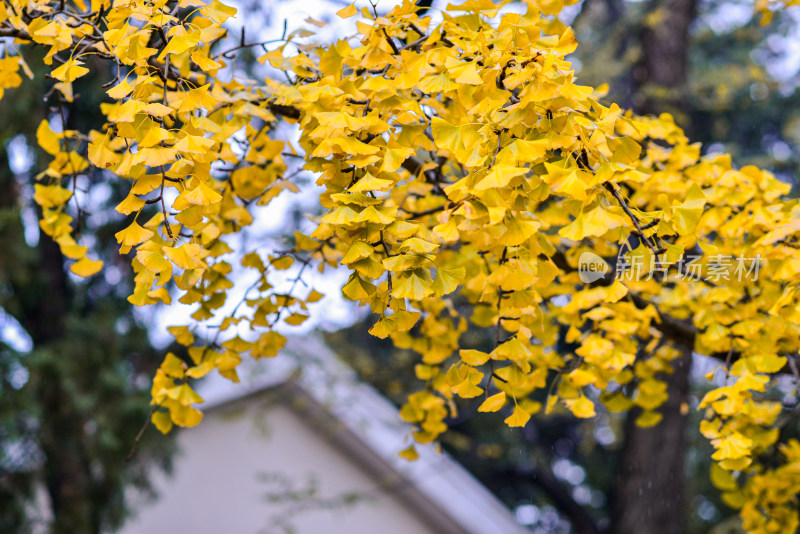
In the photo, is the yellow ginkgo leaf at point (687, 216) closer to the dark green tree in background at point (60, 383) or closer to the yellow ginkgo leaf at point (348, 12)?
the yellow ginkgo leaf at point (348, 12)

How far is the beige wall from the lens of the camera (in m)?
4.62

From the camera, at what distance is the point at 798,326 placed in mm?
1190

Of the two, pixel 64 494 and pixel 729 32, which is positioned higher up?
pixel 729 32

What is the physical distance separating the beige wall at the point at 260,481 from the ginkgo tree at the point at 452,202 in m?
3.42

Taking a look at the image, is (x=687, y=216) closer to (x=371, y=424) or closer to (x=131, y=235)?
(x=131, y=235)

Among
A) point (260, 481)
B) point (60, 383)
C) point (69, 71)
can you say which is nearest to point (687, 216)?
point (69, 71)

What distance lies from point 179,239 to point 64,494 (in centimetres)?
284

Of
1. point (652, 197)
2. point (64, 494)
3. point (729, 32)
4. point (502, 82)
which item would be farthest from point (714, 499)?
point (502, 82)

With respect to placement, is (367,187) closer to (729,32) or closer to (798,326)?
(798,326)

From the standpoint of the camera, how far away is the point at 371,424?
4.25 metres

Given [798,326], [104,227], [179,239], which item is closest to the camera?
[179,239]

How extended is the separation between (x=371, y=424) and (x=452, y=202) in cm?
336

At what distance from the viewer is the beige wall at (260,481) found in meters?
4.62

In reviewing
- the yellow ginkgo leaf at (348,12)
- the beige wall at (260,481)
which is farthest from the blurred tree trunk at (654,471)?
the yellow ginkgo leaf at (348,12)
